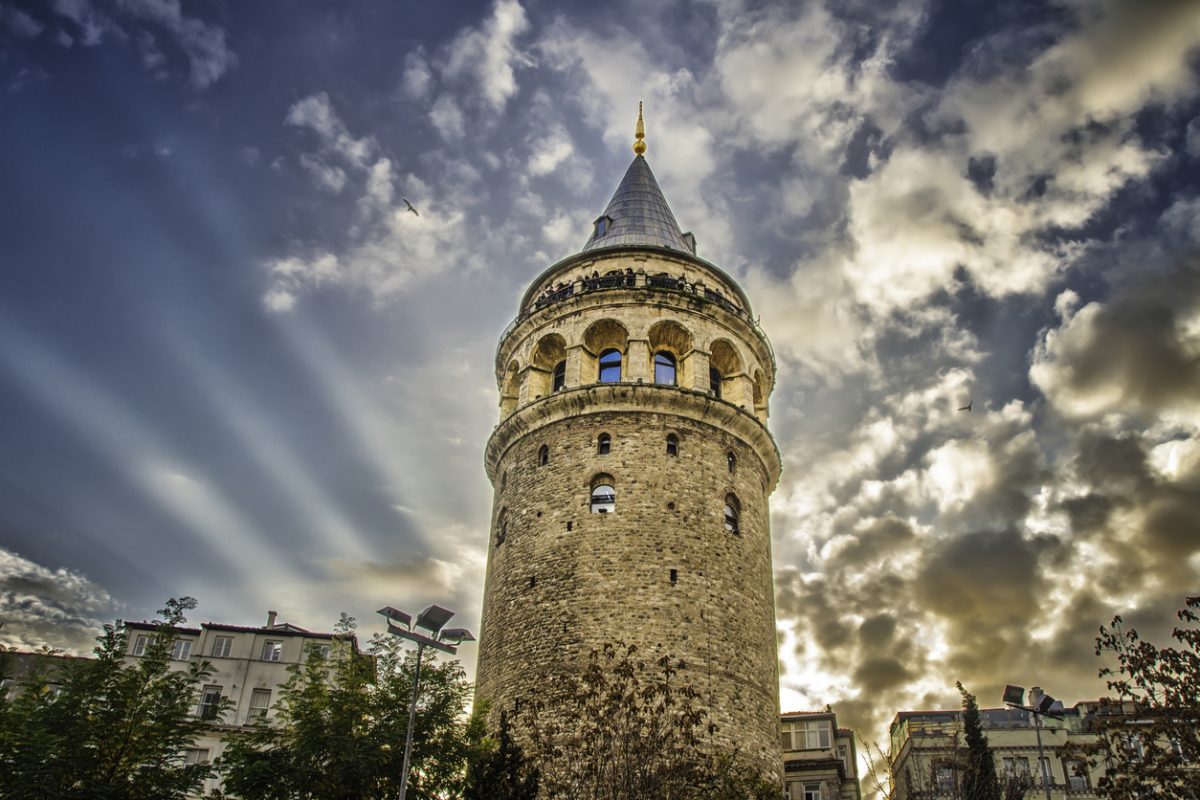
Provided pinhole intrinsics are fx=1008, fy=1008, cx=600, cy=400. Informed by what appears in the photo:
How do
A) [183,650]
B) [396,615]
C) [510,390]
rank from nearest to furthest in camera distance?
1. [396,615]
2. [510,390]
3. [183,650]

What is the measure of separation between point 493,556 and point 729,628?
760 cm

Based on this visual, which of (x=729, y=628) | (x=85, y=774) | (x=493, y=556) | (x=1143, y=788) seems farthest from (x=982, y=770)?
(x=85, y=774)

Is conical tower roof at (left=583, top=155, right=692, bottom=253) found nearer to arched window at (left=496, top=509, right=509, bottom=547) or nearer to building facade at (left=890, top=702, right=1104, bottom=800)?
arched window at (left=496, top=509, right=509, bottom=547)

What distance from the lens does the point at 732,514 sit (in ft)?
99.0

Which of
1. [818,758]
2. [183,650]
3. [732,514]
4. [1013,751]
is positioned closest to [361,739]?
[732,514]

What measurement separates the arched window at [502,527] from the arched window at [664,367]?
21.4ft

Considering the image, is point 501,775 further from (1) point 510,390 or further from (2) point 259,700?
(2) point 259,700

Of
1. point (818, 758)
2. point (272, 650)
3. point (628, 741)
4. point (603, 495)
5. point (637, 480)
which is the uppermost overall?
point (637, 480)

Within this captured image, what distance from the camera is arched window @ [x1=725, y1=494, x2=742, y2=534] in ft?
97.5

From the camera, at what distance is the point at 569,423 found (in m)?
30.8

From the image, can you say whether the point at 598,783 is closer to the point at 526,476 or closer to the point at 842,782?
the point at 526,476

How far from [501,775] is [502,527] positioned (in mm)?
8741

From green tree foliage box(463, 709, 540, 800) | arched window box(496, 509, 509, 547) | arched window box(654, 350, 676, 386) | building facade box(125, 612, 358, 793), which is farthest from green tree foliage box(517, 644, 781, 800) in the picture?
building facade box(125, 612, 358, 793)

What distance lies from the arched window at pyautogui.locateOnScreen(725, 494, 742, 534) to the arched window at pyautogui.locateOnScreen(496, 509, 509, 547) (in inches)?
258
